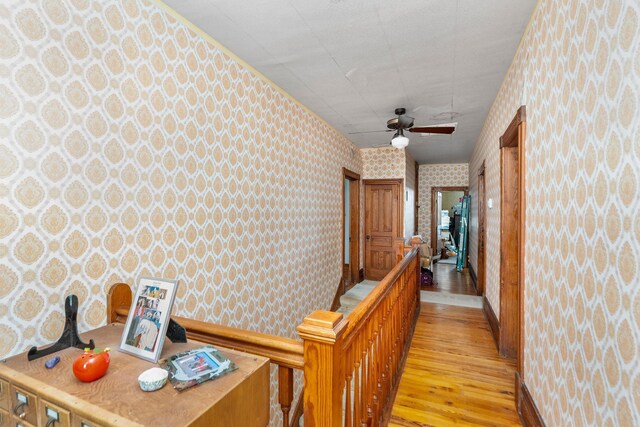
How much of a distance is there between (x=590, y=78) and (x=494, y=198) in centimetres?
259

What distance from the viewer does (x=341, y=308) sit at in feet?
16.2

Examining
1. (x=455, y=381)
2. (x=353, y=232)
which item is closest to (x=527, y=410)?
(x=455, y=381)

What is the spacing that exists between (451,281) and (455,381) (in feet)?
12.7

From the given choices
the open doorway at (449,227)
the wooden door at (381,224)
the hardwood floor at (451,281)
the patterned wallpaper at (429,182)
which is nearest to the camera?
the hardwood floor at (451,281)

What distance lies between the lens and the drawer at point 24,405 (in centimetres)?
100

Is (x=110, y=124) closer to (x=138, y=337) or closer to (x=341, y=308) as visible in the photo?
(x=138, y=337)

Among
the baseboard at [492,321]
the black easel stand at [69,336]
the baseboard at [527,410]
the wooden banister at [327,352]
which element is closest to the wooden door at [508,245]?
the baseboard at [492,321]

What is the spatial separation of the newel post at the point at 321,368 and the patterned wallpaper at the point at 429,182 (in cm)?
766

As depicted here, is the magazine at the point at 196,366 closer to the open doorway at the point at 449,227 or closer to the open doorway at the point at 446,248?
the open doorway at the point at 446,248

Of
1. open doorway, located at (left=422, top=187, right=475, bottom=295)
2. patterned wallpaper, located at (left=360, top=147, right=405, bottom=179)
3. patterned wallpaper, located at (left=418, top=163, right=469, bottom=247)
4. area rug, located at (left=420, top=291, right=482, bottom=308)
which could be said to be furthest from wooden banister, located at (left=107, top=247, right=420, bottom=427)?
patterned wallpaper, located at (left=418, top=163, right=469, bottom=247)

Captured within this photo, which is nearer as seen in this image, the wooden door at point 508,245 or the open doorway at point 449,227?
the wooden door at point 508,245

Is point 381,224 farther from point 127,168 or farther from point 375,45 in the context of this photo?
point 127,168

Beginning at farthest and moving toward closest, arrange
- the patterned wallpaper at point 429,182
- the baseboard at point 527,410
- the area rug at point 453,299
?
the patterned wallpaper at point 429,182
the area rug at point 453,299
the baseboard at point 527,410

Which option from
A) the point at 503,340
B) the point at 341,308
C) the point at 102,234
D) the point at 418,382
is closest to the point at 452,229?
the point at 341,308
